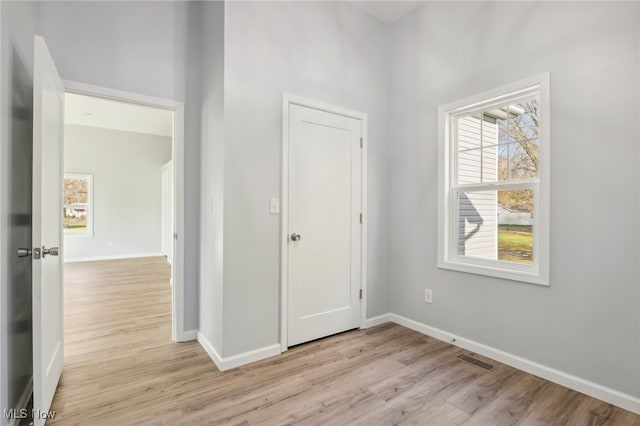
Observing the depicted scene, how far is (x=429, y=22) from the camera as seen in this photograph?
10.0 ft

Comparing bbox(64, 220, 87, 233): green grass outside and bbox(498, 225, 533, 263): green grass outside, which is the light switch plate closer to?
bbox(498, 225, 533, 263): green grass outside

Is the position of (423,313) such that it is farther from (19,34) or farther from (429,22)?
(19,34)

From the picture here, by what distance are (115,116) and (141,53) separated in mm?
4863

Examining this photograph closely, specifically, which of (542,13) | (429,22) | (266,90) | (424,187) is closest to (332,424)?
(424,187)

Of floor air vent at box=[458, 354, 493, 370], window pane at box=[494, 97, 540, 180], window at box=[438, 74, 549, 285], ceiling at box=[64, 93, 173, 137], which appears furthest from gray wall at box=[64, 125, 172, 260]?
window pane at box=[494, 97, 540, 180]

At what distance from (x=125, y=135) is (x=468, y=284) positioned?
27.2 ft

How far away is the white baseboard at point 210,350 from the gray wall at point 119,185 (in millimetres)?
6170

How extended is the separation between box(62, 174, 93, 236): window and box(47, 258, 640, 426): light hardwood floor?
17.5 feet

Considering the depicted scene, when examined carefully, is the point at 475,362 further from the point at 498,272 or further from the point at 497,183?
the point at 497,183

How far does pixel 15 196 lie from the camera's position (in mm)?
1770

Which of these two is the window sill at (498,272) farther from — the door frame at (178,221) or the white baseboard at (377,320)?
the door frame at (178,221)

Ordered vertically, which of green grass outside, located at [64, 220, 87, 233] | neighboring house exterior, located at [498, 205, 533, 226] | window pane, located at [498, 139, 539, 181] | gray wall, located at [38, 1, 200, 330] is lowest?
green grass outside, located at [64, 220, 87, 233]

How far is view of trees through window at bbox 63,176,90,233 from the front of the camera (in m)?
7.30

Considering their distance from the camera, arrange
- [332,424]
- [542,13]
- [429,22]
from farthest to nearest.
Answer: [429,22] < [542,13] < [332,424]
